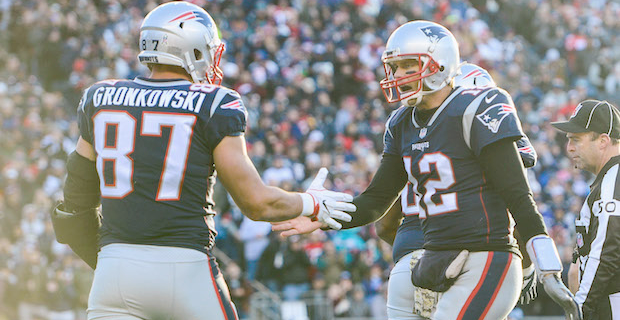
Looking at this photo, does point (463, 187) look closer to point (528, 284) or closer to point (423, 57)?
point (423, 57)

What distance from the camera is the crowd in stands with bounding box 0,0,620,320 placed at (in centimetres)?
1164

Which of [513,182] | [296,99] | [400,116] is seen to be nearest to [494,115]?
[513,182]

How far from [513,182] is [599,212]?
1108 mm

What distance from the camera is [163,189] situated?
3557mm

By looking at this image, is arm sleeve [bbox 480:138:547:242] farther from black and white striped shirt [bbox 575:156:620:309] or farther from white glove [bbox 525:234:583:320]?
black and white striped shirt [bbox 575:156:620:309]

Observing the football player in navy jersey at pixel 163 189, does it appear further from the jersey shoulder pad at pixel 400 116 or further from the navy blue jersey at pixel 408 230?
the navy blue jersey at pixel 408 230

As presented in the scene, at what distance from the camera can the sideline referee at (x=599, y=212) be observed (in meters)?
4.59

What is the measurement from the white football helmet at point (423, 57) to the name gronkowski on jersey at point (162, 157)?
0.93 metres

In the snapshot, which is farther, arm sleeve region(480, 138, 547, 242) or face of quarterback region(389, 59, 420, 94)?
face of quarterback region(389, 59, 420, 94)

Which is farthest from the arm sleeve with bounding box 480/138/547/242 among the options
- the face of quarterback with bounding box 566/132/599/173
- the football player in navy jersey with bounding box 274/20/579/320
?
the face of quarterback with bounding box 566/132/599/173

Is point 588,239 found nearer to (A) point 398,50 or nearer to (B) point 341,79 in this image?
(A) point 398,50

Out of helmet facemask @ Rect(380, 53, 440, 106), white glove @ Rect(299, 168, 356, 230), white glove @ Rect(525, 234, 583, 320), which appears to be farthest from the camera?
helmet facemask @ Rect(380, 53, 440, 106)

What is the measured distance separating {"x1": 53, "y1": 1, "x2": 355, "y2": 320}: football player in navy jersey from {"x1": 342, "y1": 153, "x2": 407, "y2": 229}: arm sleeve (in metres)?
0.94

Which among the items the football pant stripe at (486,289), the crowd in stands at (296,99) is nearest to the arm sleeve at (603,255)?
the football pant stripe at (486,289)
